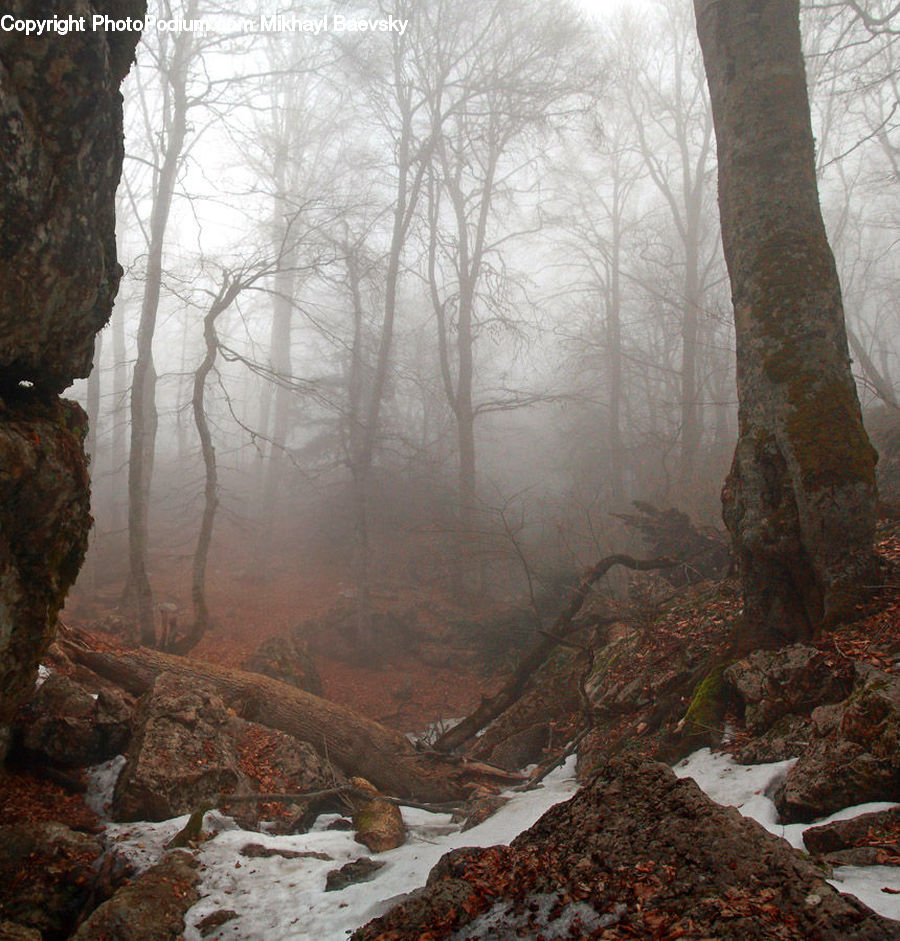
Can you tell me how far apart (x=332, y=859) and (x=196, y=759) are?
138 centimetres

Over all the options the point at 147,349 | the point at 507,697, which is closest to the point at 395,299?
the point at 147,349

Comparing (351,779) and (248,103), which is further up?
(248,103)

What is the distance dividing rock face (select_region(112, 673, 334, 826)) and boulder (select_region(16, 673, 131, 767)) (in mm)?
200

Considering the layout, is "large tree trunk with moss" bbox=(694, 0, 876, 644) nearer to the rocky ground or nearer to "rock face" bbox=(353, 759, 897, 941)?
the rocky ground

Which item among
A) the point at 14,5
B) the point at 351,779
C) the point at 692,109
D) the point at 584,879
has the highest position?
the point at 692,109

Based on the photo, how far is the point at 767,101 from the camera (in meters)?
4.56

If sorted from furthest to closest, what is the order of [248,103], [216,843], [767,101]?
[248,103] < [767,101] < [216,843]

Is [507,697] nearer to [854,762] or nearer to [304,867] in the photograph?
[304,867]

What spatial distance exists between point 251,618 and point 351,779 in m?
7.75

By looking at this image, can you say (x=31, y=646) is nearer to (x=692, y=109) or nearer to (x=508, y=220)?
(x=508, y=220)

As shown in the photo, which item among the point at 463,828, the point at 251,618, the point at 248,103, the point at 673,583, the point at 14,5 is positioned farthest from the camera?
the point at 251,618

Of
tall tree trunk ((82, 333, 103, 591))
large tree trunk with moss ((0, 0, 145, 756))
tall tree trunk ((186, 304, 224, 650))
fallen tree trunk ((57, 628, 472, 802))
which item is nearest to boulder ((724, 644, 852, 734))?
fallen tree trunk ((57, 628, 472, 802))

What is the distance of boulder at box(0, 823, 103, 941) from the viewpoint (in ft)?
9.57

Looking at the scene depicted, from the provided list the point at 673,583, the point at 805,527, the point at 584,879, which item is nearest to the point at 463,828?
the point at 584,879
